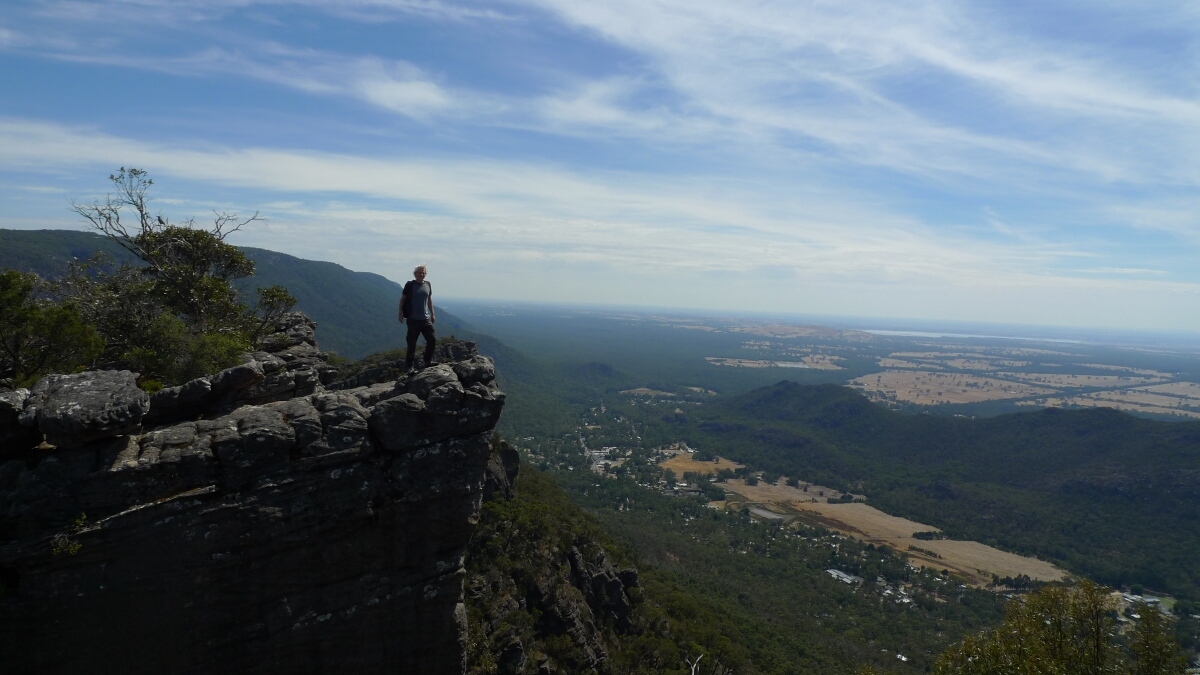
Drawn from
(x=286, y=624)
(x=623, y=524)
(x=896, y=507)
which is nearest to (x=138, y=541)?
(x=286, y=624)

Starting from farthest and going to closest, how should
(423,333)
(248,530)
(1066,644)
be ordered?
(423,333)
(1066,644)
(248,530)

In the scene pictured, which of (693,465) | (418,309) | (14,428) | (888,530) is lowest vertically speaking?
(693,465)

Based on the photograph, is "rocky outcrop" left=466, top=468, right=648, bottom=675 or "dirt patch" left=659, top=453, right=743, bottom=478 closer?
"rocky outcrop" left=466, top=468, right=648, bottom=675

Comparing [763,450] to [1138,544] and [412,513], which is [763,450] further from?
[412,513]

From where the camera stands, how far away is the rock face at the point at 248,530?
1271cm

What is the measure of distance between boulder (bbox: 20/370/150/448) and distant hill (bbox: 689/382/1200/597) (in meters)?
131

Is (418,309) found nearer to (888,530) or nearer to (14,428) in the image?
(14,428)

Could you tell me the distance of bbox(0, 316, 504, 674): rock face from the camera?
1271 cm

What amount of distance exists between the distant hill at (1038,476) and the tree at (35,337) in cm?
13356

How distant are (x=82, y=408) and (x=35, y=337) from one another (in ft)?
37.9

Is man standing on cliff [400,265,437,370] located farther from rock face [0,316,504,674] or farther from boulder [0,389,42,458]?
boulder [0,389,42,458]

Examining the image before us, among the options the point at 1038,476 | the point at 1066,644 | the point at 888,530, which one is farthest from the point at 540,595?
the point at 1038,476

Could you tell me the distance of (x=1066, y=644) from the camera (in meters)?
18.1

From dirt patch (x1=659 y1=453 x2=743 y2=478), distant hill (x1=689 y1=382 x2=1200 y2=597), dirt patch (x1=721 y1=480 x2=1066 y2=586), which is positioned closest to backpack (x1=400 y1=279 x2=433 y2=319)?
dirt patch (x1=721 y1=480 x2=1066 y2=586)
